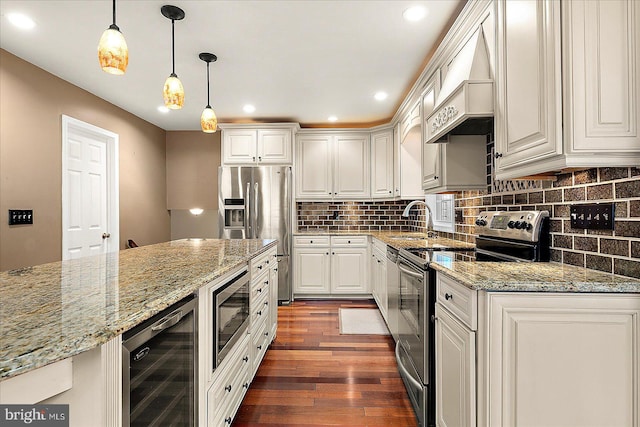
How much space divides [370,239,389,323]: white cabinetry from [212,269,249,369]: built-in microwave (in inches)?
66.8

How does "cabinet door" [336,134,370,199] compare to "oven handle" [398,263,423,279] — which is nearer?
"oven handle" [398,263,423,279]

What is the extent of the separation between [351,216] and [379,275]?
1.42 m

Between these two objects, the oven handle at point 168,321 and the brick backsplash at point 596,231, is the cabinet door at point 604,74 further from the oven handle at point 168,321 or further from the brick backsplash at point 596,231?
the oven handle at point 168,321

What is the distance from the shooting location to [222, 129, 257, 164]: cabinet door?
15.1ft

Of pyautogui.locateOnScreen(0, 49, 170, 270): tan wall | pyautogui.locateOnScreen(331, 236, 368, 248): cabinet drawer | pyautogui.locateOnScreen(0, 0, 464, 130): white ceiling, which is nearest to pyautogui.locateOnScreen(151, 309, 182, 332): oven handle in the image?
pyautogui.locateOnScreen(0, 0, 464, 130): white ceiling

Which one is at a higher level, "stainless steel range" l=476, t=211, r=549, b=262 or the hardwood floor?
"stainless steel range" l=476, t=211, r=549, b=262

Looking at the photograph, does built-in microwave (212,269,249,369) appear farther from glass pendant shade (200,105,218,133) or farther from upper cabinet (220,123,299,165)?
upper cabinet (220,123,299,165)

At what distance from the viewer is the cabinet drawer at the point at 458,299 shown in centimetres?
127

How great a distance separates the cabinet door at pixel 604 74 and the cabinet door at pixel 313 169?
365cm

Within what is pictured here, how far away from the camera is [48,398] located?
2.29ft

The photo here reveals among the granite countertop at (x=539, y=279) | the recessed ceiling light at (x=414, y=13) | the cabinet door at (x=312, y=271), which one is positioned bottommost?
the cabinet door at (x=312, y=271)

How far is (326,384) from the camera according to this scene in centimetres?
230

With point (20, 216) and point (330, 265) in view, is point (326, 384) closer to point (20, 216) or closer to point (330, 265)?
point (330, 265)

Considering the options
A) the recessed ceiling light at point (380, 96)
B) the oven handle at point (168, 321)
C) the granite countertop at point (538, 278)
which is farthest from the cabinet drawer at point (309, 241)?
the oven handle at point (168, 321)
